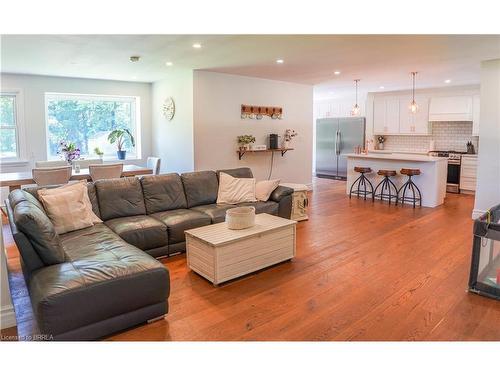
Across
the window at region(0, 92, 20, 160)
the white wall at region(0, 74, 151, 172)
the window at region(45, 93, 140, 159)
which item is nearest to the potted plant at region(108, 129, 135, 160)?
the window at region(45, 93, 140, 159)

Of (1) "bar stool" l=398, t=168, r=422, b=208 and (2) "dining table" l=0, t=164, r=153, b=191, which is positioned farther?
(1) "bar stool" l=398, t=168, r=422, b=208

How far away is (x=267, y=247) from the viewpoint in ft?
12.0

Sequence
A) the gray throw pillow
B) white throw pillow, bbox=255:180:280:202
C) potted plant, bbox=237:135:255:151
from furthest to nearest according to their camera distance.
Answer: potted plant, bbox=237:135:255:151 < white throw pillow, bbox=255:180:280:202 < the gray throw pillow

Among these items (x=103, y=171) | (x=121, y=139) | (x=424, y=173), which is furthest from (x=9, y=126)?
(x=424, y=173)

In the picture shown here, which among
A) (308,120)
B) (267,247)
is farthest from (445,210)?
(267,247)

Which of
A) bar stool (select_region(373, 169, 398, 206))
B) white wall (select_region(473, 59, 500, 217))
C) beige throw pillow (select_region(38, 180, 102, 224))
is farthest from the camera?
bar stool (select_region(373, 169, 398, 206))

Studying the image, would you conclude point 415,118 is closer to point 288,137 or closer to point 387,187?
point 387,187

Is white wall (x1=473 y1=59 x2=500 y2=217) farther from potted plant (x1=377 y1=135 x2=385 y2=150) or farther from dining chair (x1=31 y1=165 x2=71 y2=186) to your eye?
dining chair (x1=31 y1=165 x2=71 y2=186)

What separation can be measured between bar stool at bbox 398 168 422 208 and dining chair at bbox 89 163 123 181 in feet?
16.2

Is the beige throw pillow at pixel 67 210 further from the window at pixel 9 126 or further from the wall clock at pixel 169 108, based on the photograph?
the window at pixel 9 126

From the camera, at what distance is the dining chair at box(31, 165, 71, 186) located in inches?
193

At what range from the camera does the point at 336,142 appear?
397 inches
